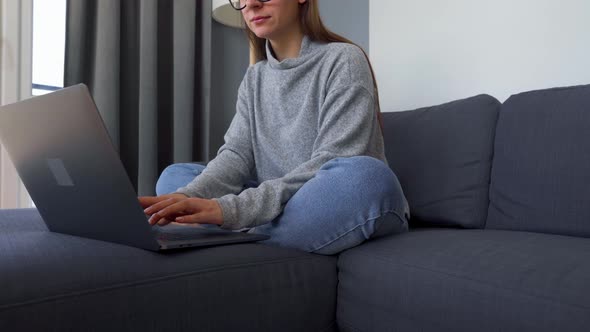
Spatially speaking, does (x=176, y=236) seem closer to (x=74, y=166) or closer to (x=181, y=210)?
(x=181, y=210)

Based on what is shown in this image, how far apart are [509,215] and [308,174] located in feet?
1.75

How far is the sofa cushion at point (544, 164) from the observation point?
1.16 metres

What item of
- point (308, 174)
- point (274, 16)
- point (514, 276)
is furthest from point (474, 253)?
point (274, 16)

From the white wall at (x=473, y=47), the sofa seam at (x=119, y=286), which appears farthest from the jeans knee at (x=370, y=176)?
the white wall at (x=473, y=47)

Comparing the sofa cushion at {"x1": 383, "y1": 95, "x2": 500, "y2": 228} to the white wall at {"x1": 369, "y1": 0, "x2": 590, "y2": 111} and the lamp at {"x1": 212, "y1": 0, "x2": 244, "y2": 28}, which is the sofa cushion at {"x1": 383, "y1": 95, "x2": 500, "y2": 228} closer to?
the white wall at {"x1": 369, "y1": 0, "x2": 590, "y2": 111}

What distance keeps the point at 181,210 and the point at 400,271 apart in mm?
383

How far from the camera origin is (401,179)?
4.96 feet

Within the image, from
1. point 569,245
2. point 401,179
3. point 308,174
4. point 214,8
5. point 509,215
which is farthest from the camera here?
point 214,8

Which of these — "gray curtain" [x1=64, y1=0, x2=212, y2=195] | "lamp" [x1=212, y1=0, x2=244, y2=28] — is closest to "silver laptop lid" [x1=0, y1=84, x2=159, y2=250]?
"gray curtain" [x1=64, y1=0, x2=212, y2=195]

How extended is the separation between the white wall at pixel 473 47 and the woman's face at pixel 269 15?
28.3 inches

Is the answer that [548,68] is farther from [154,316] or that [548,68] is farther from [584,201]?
[154,316]

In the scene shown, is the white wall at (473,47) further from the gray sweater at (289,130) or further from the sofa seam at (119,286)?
the sofa seam at (119,286)

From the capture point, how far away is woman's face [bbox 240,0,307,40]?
1363mm

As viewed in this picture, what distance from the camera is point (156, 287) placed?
2.49 ft
